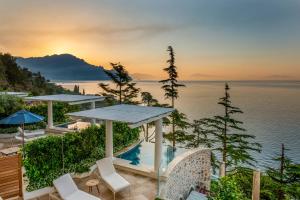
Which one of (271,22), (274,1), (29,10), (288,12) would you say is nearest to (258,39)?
(271,22)

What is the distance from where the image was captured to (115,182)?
896cm

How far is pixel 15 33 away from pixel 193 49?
2121 centimetres

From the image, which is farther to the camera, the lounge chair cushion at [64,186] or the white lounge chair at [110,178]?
the white lounge chair at [110,178]

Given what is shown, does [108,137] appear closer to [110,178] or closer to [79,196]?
[110,178]

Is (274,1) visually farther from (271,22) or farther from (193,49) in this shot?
(193,49)

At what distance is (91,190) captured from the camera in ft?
30.0

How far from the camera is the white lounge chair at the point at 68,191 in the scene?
7908 millimetres

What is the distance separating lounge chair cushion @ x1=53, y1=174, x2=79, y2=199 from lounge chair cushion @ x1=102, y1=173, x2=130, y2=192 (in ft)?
3.98

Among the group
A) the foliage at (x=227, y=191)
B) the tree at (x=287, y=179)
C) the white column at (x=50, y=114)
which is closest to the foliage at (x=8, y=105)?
the white column at (x=50, y=114)

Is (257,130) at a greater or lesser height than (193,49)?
lesser

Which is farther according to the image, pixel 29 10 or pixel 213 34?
pixel 213 34

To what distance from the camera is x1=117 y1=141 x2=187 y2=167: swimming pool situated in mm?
11179

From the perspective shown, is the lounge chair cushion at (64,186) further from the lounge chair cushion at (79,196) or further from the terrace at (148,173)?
the terrace at (148,173)

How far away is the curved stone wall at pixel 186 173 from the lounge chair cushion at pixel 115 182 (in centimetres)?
177
